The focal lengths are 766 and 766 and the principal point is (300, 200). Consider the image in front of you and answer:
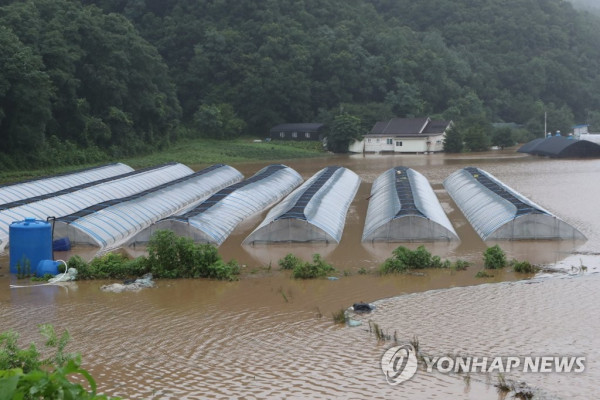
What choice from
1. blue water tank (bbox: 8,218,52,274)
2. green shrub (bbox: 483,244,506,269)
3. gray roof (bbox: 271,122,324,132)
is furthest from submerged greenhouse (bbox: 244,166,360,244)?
gray roof (bbox: 271,122,324,132)

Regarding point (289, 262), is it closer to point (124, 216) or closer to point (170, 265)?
point (170, 265)

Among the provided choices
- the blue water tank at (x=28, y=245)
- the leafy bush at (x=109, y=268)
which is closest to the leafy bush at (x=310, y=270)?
the leafy bush at (x=109, y=268)

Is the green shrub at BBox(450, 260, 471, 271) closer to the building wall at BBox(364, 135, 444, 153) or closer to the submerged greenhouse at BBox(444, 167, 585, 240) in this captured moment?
the submerged greenhouse at BBox(444, 167, 585, 240)

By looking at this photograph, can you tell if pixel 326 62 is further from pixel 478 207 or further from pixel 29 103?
pixel 478 207

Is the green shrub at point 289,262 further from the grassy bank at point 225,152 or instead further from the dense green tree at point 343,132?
the dense green tree at point 343,132

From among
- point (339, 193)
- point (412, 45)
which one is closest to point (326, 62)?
point (412, 45)

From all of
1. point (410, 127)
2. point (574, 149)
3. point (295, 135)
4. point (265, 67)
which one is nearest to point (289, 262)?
point (574, 149)
